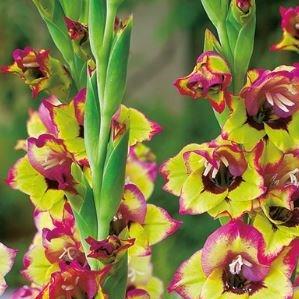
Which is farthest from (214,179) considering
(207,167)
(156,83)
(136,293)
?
(156,83)

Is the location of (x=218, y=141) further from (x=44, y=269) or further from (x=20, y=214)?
(x=20, y=214)

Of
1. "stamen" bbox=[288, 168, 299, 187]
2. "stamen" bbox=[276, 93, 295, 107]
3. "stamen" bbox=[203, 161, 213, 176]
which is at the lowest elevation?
"stamen" bbox=[288, 168, 299, 187]

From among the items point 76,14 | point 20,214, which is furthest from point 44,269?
point 20,214

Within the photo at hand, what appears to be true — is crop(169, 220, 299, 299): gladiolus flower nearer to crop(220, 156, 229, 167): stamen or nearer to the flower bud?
crop(220, 156, 229, 167): stamen

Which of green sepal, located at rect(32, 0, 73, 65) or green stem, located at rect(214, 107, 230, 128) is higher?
green sepal, located at rect(32, 0, 73, 65)

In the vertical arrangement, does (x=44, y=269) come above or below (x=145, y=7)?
above

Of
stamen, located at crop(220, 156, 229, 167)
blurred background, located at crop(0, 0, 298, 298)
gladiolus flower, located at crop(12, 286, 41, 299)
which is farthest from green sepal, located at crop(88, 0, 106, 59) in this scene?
blurred background, located at crop(0, 0, 298, 298)
